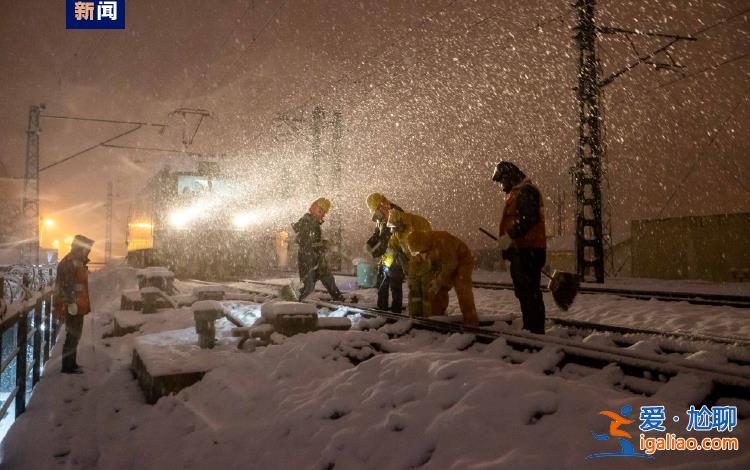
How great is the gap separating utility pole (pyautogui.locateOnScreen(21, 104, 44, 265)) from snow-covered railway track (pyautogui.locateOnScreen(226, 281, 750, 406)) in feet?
86.8

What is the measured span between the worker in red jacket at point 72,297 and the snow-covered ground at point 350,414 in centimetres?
31

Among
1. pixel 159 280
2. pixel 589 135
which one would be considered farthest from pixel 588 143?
pixel 159 280

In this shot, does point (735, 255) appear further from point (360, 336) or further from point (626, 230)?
point (360, 336)

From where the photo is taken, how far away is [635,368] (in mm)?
3455

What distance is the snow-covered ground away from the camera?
2520mm

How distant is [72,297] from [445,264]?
5.15 m

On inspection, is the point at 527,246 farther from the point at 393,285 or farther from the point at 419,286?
the point at 393,285

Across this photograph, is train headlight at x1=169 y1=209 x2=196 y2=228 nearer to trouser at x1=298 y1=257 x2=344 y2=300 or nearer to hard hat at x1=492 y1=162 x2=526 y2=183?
trouser at x1=298 y1=257 x2=344 y2=300

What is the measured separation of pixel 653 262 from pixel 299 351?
29.3 m

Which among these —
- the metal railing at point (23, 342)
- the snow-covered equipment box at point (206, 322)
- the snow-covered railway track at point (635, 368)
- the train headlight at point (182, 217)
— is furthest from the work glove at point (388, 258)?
the train headlight at point (182, 217)

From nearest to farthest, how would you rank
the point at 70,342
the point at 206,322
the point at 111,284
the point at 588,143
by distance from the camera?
the point at 206,322 → the point at 70,342 → the point at 588,143 → the point at 111,284

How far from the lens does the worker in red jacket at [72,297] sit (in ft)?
22.0

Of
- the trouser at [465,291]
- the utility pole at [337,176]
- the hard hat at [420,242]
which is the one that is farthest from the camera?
the utility pole at [337,176]

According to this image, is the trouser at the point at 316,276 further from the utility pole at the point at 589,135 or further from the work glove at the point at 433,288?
the utility pole at the point at 589,135
